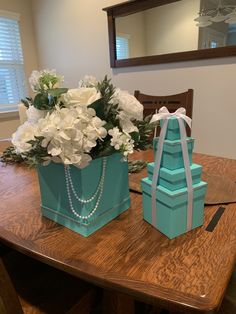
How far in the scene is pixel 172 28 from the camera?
2.21 meters

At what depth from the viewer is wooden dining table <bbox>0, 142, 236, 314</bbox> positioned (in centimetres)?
47

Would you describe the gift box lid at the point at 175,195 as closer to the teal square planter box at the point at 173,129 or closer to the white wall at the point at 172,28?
the teal square planter box at the point at 173,129

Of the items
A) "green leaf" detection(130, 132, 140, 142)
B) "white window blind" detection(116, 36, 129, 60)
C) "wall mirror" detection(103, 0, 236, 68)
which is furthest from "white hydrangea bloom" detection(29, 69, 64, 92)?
"white window blind" detection(116, 36, 129, 60)

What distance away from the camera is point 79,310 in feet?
2.65

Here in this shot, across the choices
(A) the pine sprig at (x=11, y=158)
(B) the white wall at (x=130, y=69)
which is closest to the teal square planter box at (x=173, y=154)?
(A) the pine sprig at (x=11, y=158)

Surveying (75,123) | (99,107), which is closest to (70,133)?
(75,123)

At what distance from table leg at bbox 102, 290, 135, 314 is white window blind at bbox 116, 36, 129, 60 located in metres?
2.41

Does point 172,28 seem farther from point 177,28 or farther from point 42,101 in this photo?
point 42,101

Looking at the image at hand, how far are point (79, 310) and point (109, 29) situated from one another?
264 centimetres

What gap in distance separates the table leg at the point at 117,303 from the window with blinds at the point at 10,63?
3.16 m

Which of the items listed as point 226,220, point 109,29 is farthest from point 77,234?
point 109,29

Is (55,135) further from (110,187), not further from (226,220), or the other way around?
(226,220)

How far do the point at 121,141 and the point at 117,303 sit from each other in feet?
1.44

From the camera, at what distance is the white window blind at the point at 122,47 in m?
2.58
